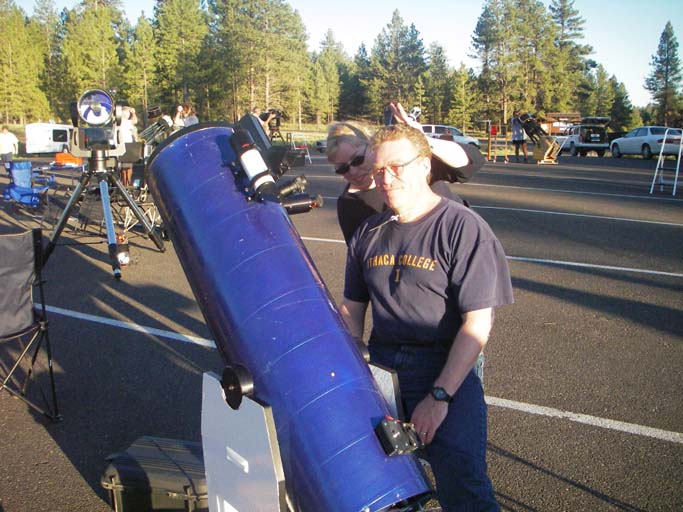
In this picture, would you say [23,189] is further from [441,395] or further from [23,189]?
[441,395]

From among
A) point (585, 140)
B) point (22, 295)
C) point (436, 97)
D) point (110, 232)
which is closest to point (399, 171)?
point (22, 295)

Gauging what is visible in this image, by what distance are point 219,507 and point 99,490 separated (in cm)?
129

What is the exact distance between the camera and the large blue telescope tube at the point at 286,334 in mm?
1545

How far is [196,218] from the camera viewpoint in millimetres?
1965

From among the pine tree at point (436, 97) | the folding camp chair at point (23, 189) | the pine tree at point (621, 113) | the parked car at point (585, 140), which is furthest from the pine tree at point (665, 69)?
the folding camp chair at point (23, 189)

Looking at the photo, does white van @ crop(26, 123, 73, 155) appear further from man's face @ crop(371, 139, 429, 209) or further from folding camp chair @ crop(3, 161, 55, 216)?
man's face @ crop(371, 139, 429, 209)

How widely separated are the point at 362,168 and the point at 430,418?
4.15 feet

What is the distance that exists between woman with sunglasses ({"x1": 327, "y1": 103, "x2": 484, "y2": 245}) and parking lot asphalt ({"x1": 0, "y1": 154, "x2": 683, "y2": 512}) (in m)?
1.39

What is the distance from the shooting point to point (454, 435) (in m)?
2.02

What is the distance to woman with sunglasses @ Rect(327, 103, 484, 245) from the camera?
264 cm

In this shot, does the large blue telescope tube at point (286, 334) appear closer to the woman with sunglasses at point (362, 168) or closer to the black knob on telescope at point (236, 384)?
the black knob on telescope at point (236, 384)

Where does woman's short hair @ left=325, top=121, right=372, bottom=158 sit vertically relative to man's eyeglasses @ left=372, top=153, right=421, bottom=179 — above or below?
above

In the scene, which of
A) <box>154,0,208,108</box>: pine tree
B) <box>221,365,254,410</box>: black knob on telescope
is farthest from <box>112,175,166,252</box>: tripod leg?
<box>154,0,208,108</box>: pine tree

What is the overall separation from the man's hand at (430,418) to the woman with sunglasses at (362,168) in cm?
99
